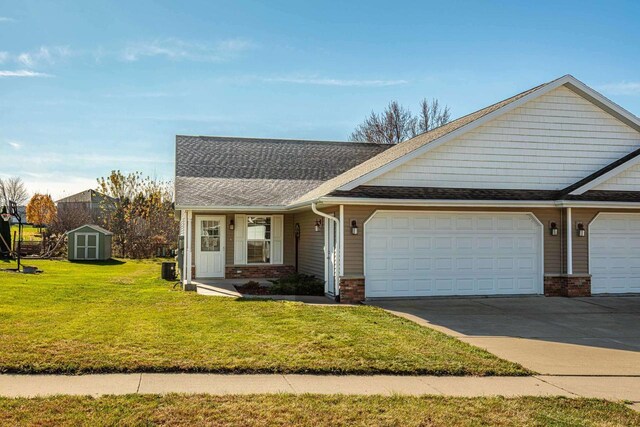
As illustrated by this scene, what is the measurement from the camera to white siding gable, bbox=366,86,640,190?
14.2 meters

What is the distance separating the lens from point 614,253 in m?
14.7

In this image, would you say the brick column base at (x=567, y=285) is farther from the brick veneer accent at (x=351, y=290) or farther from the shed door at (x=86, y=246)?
the shed door at (x=86, y=246)

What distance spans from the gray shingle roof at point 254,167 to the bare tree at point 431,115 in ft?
55.4

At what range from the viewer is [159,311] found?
1101cm

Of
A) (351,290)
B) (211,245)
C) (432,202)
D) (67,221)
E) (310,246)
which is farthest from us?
(67,221)

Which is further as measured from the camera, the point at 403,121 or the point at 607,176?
the point at 403,121

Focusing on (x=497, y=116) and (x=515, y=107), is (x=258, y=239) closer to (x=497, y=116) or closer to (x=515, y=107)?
(x=497, y=116)

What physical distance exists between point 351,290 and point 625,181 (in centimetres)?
808

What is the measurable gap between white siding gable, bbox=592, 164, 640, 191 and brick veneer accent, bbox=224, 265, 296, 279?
9.81 m

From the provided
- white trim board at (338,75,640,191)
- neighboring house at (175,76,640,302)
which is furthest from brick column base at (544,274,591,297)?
white trim board at (338,75,640,191)

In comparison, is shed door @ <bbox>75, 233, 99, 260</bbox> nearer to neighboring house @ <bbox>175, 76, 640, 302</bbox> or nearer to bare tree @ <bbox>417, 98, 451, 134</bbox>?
neighboring house @ <bbox>175, 76, 640, 302</bbox>

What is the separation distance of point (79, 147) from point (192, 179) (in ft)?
22.6

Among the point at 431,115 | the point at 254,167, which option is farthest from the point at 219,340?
the point at 431,115

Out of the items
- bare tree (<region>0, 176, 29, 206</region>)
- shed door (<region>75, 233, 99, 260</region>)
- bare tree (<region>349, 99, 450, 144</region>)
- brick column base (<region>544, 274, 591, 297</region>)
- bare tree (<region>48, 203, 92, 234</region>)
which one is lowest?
brick column base (<region>544, 274, 591, 297</region>)
